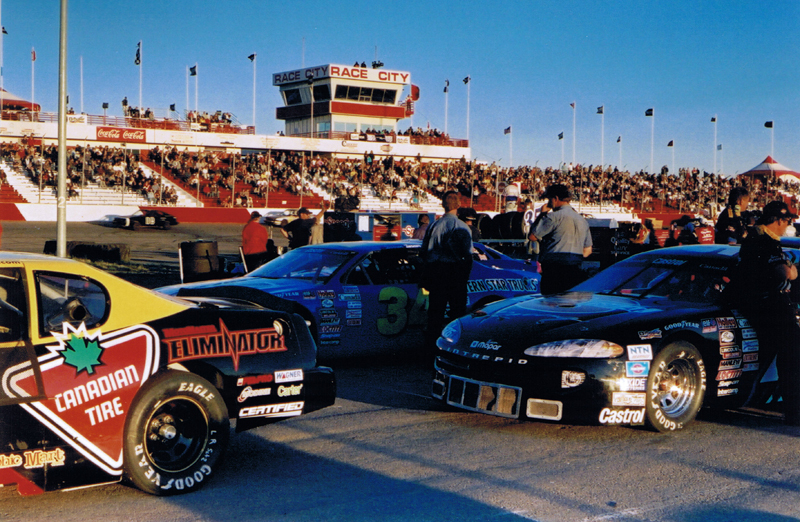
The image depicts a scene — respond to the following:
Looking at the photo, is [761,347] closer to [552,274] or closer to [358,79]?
[552,274]

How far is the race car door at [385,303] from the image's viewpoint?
25.7ft

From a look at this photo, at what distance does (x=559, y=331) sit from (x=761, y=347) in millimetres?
1623

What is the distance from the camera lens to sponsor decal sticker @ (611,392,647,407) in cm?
514

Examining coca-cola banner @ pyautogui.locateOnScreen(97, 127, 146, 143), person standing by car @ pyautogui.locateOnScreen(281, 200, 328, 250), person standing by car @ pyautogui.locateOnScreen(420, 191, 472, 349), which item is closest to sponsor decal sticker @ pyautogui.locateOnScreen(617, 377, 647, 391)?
person standing by car @ pyautogui.locateOnScreen(420, 191, 472, 349)

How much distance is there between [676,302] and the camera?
5.95 m

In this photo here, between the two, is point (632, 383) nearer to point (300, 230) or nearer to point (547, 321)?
point (547, 321)

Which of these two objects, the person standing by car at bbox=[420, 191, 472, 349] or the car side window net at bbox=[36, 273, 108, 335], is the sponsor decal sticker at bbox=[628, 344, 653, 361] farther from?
the car side window net at bbox=[36, 273, 108, 335]

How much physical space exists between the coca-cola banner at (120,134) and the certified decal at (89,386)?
51484 millimetres

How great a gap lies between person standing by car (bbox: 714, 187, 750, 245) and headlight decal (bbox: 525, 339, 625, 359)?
4081 mm

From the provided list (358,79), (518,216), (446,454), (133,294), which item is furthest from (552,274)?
(358,79)

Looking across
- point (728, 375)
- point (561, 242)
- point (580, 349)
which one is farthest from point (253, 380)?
point (561, 242)

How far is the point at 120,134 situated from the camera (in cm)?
5241

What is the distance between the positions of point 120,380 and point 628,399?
3075 mm

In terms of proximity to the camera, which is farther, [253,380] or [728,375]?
[728,375]
